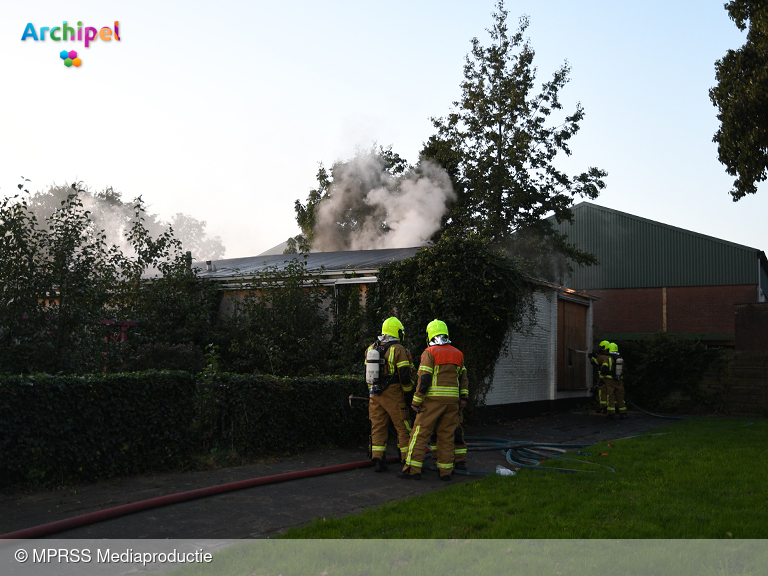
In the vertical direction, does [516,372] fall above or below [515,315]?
below

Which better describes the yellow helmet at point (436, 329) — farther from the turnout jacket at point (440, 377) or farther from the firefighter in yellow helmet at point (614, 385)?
the firefighter in yellow helmet at point (614, 385)

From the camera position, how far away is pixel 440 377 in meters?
7.57

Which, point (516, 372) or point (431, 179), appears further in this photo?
point (431, 179)

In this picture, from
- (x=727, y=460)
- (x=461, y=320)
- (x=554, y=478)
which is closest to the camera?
(x=554, y=478)

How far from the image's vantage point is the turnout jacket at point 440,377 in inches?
294

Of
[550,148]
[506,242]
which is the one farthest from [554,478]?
[550,148]

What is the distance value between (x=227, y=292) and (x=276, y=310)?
2.66 meters

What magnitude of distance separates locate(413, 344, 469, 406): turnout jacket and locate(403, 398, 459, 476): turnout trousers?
84 millimetres

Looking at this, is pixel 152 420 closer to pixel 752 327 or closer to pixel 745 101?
pixel 745 101

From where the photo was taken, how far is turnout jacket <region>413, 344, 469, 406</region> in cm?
747

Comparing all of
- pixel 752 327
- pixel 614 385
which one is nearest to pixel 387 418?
pixel 614 385

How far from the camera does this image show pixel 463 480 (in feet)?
24.0

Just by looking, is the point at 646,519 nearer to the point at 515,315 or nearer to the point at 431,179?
the point at 515,315
